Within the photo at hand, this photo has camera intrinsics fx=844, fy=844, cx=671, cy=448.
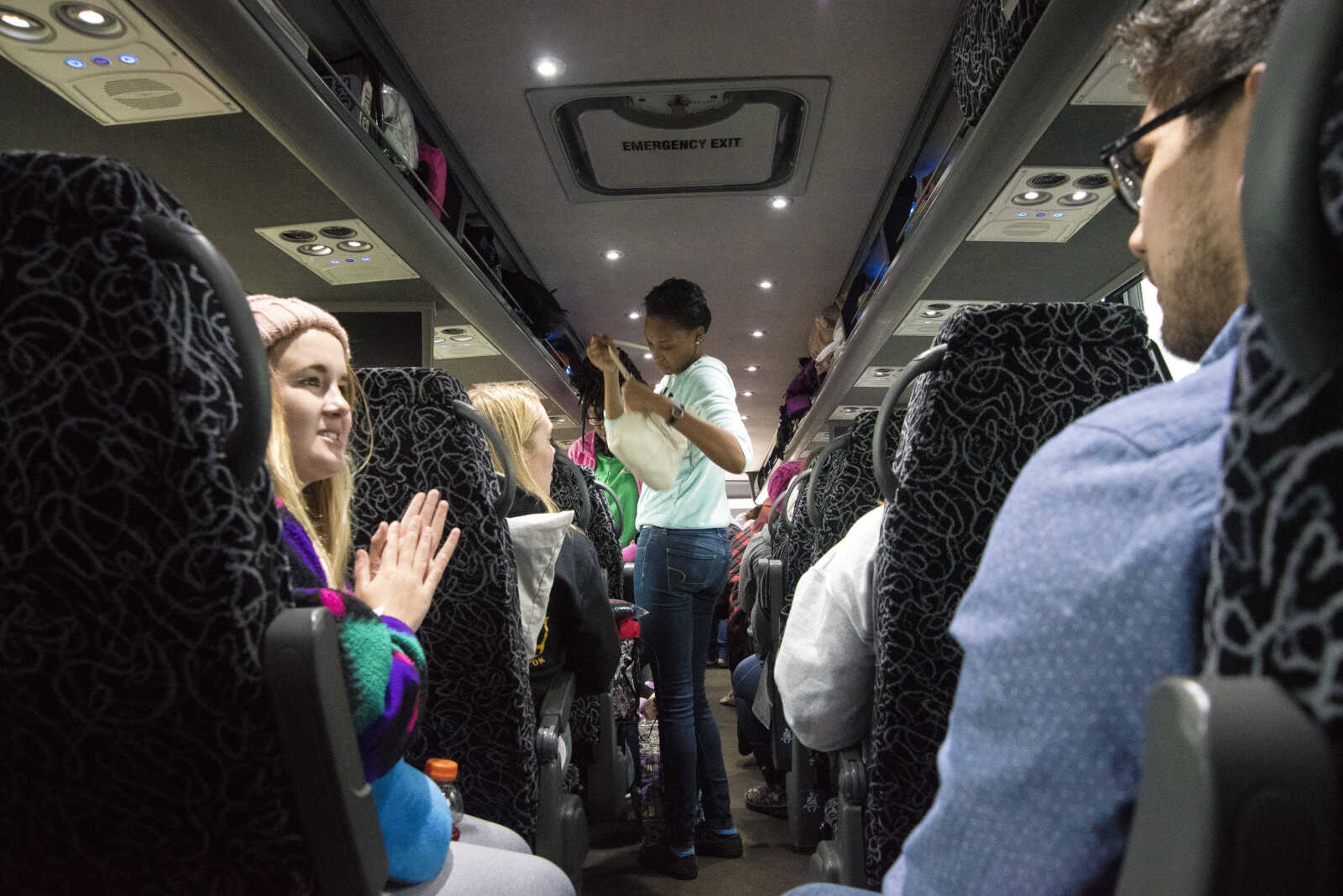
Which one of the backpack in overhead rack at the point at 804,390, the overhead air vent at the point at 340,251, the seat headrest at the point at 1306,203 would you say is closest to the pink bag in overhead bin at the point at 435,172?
the overhead air vent at the point at 340,251

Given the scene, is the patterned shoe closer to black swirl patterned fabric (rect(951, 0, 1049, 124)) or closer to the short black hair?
the short black hair

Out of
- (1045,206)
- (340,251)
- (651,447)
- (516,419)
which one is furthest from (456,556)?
(1045,206)

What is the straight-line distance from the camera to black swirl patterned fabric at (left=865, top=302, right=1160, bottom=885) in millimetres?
1167

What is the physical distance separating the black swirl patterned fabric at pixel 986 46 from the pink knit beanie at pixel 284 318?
193 centimetres

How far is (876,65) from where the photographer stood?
399cm

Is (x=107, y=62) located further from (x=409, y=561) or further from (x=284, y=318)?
(x=409, y=561)

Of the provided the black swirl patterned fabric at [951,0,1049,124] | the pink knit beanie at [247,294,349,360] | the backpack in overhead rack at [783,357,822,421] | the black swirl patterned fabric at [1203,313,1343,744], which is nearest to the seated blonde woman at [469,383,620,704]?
the pink knit beanie at [247,294,349,360]

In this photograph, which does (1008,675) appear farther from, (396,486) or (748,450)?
(748,450)

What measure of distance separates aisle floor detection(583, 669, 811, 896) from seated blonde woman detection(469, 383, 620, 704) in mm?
761

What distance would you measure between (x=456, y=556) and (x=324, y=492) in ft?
0.84

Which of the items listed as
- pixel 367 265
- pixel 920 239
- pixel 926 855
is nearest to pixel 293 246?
pixel 367 265

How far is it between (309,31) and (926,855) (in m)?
3.85

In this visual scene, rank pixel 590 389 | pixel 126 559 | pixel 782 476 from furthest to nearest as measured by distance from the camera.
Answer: pixel 590 389, pixel 782 476, pixel 126 559

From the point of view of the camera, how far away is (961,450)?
3.88ft
